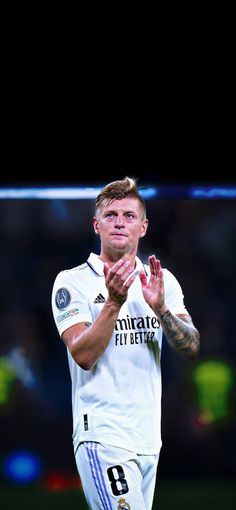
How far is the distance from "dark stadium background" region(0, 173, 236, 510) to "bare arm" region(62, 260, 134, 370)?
3.67 m

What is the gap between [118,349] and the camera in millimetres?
3697

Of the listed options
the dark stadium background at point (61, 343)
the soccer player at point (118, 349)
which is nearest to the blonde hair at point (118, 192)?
the soccer player at point (118, 349)

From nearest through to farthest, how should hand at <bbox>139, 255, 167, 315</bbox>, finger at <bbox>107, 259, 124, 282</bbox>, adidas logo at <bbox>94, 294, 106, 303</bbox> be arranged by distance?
finger at <bbox>107, 259, 124, 282</bbox>, hand at <bbox>139, 255, 167, 315</bbox>, adidas logo at <bbox>94, 294, 106, 303</bbox>

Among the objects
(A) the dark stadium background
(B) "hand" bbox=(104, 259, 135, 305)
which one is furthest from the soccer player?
(A) the dark stadium background

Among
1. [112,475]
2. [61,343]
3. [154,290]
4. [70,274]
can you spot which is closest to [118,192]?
[70,274]

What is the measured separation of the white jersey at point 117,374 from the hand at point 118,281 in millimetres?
282

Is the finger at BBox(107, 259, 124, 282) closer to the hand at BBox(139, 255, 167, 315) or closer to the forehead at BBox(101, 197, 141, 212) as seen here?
the hand at BBox(139, 255, 167, 315)

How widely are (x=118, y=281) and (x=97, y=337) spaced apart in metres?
0.24

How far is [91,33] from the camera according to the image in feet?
23.0

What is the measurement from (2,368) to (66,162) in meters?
1.79

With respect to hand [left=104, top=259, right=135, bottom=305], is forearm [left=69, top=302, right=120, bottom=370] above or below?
below

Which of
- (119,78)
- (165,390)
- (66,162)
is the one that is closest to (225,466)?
(165,390)

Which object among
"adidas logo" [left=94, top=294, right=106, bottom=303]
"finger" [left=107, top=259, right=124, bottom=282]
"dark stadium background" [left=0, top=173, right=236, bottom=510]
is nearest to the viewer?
"finger" [left=107, top=259, right=124, bottom=282]

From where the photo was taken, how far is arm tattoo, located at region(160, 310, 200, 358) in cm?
364
